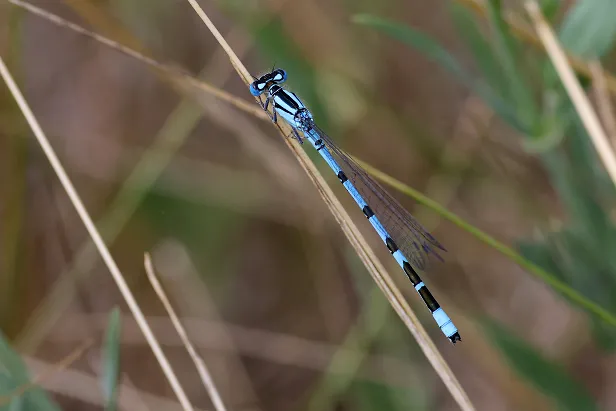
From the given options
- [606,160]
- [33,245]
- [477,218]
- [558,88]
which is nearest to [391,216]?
[558,88]

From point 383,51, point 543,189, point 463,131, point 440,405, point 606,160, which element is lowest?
point 606,160

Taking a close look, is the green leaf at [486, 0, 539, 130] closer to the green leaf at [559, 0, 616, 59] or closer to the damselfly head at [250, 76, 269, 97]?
the green leaf at [559, 0, 616, 59]

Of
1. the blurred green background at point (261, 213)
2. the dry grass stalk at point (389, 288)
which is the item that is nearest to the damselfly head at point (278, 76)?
the blurred green background at point (261, 213)

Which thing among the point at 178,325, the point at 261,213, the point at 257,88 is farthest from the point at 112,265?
the point at 261,213

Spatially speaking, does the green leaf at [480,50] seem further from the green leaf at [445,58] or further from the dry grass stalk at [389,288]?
the dry grass stalk at [389,288]

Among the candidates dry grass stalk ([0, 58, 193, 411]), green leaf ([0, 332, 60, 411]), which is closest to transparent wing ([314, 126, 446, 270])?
dry grass stalk ([0, 58, 193, 411])

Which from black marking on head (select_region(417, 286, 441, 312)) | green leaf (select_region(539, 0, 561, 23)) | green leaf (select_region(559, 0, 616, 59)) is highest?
green leaf (select_region(539, 0, 561, 23))

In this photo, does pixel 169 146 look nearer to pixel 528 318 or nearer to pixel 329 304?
pixel 329 304

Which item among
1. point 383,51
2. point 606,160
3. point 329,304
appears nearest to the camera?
point 606,160
